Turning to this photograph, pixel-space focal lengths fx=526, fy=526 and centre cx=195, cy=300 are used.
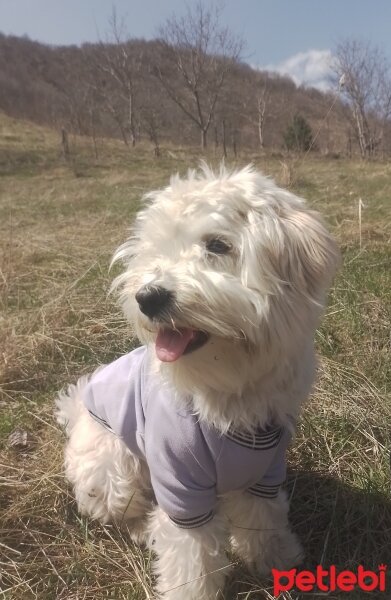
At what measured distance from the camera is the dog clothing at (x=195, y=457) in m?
1.90

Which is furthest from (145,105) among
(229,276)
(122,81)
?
(229,276)

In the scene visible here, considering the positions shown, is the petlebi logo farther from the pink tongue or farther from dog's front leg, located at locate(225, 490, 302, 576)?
the pink tongue

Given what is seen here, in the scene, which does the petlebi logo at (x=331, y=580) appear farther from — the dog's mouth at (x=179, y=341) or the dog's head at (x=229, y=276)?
the dog's mouth at (x=179, y=341)

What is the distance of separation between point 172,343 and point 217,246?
14.0 inches

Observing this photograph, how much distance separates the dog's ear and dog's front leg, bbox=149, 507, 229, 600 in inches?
40.2

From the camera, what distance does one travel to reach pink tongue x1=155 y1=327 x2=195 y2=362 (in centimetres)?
166

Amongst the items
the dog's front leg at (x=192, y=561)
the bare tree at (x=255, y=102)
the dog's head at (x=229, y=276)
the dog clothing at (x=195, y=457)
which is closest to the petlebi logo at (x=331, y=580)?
the dog's front leg at (x=192, y=561)

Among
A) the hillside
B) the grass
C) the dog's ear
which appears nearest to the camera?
the dog's ear

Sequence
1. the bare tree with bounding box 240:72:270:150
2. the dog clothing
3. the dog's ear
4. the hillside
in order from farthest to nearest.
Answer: the bare tree with bounding box 240:72:270:150, the hillside, the dog clothing, the dog's ear

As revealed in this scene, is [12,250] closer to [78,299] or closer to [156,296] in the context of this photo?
[78,299]

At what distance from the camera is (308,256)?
1.73m

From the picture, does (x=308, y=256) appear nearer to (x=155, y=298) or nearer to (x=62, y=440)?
(x=155, y=298)

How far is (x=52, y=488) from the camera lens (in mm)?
2629

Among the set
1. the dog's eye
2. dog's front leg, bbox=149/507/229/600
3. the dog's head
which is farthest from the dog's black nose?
dog's front leg, bbox=149/507/229/600
